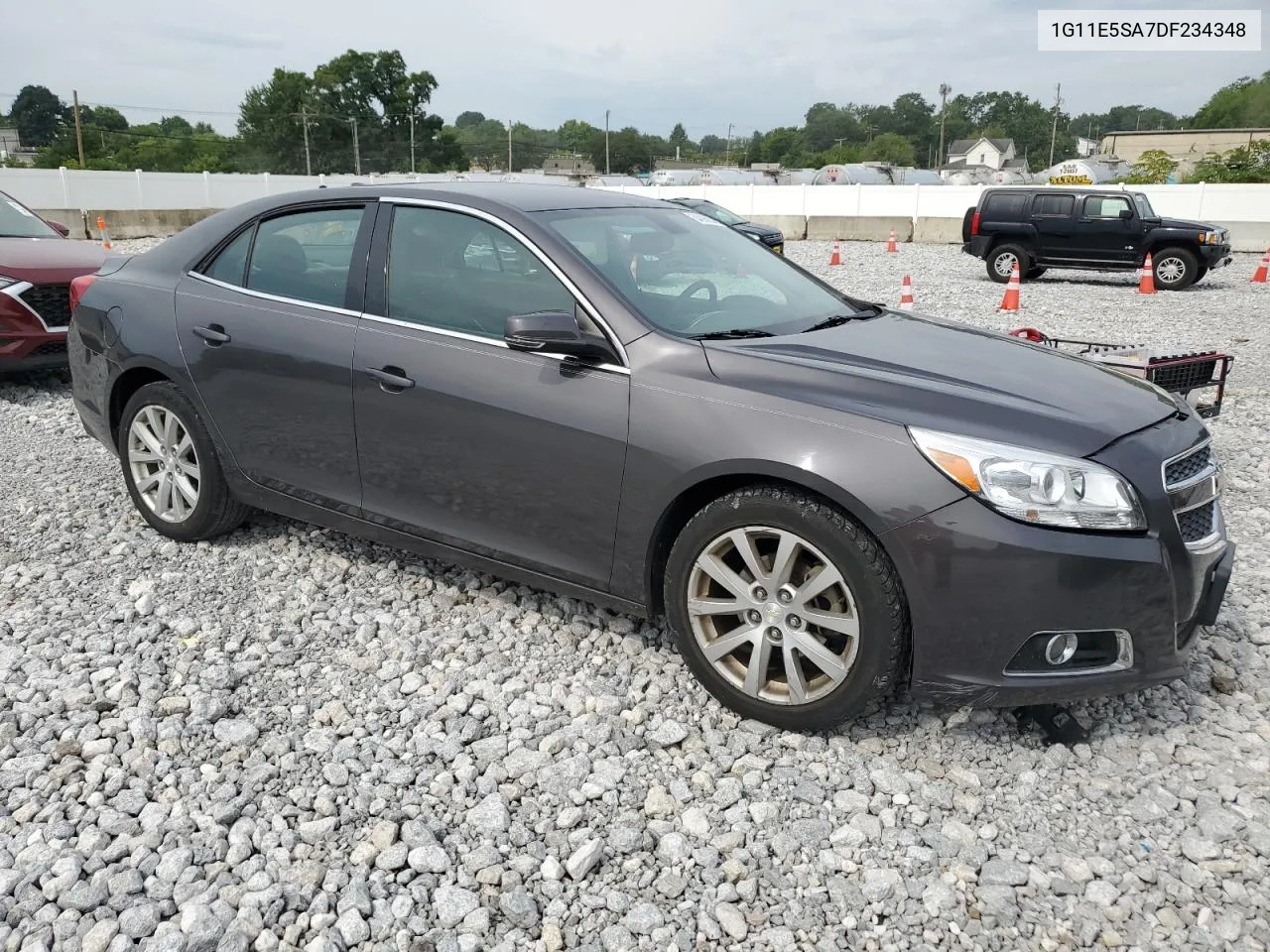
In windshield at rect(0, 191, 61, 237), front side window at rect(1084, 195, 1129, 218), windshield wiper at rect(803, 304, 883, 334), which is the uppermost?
front side window at rect(1084, 195, 1129, 218)

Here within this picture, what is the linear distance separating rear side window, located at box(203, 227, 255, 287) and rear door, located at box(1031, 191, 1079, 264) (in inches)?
650

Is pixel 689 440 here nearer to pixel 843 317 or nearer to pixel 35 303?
pixel 843 317

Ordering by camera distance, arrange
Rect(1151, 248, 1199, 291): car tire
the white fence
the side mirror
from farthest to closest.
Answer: the white fence → Rect(1151, 248, 1199, 291): car tire → the side mirror

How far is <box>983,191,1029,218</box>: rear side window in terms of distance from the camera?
1822cm

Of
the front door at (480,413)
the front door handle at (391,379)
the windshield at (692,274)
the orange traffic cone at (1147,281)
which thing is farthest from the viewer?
the orange traffic cone at (1147,281)

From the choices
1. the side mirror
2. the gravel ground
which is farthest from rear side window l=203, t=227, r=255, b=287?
the side mirror

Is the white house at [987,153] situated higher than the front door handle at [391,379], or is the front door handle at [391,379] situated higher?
the white house at [987,153]

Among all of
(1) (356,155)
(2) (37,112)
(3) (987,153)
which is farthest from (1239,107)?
(2) (37,112)

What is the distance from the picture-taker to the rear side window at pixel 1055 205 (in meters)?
18.0

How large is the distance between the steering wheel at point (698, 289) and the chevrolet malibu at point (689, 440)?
0.08 feet

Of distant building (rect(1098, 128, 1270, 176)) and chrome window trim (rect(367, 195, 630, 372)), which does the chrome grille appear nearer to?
chrome window trim (rect(367, 195, 630, 372))

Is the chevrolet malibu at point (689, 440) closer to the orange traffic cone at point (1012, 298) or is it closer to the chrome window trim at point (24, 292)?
the chrome window trim at point (24, 292)

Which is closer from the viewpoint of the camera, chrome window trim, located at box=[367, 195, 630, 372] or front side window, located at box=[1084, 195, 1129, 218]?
chrome window trim, located at box=[367, 195, 630, 372]

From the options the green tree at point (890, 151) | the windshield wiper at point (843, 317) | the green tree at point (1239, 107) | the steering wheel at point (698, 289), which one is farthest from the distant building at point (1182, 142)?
the steering wheel at point (698, 289)
